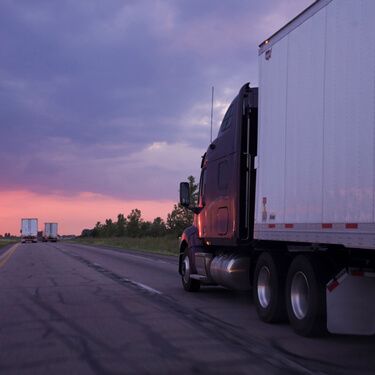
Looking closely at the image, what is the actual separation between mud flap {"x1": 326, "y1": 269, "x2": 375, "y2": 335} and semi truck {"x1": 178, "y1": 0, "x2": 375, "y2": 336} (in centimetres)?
1

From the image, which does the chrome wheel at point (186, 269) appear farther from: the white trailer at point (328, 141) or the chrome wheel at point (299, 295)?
the chrome wheel at point (299, 295)

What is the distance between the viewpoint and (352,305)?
25.0 ft

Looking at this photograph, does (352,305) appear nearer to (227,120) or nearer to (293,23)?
(293,23)

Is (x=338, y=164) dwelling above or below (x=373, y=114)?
below

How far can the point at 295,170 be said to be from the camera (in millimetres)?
8734

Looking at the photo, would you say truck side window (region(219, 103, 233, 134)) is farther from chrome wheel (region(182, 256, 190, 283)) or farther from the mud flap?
the mud flap

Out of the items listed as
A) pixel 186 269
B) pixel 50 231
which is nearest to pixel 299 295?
pixel 186 269

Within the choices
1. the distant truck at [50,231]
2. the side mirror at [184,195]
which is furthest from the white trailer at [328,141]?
the distant truck at [50,231]

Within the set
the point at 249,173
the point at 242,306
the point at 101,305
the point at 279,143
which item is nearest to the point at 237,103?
the point at 249,173

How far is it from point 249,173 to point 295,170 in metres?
2.56

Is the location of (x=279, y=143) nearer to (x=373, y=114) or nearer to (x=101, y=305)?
(x=373, y=114)

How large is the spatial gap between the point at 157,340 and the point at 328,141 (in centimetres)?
359

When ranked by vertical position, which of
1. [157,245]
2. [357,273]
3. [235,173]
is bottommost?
[157,245]

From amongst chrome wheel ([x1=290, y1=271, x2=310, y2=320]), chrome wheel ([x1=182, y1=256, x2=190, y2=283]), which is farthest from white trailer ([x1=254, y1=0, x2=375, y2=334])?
chrome wheel ([x1=182, y1=256, x2=190, y2=283])
